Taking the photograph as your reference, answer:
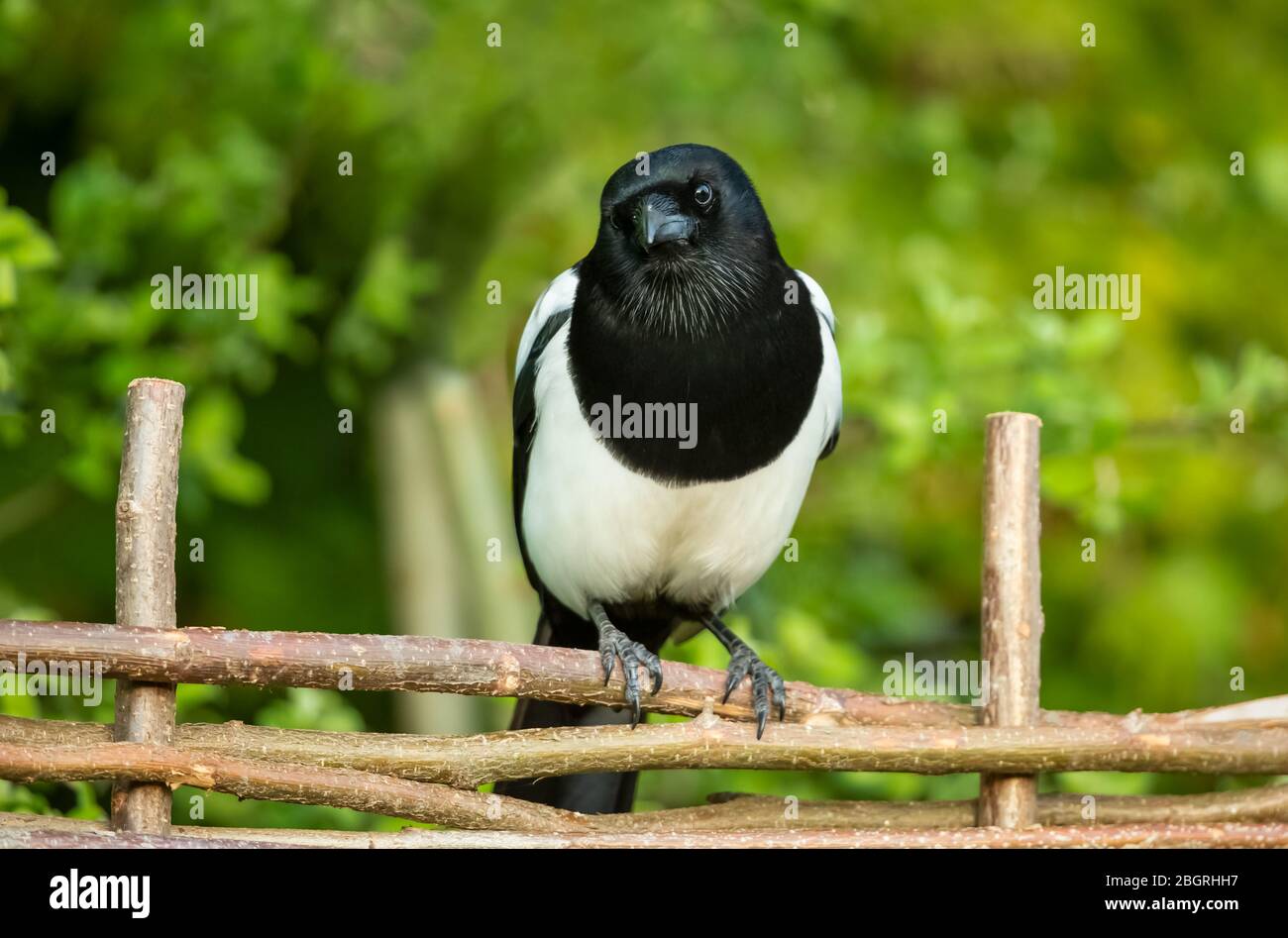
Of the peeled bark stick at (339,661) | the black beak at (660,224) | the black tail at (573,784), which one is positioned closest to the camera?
the peeled bark stick at (339,661)

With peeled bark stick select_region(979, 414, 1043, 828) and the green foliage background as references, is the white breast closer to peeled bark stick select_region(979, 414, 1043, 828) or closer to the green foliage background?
the green foliage background

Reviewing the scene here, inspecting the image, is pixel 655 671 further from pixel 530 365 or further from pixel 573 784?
pixel 530 365

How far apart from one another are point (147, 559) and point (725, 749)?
683 mm

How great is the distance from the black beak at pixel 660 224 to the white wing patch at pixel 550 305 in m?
0.23

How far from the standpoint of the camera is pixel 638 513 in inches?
84.0

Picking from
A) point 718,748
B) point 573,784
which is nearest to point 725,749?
point 718,748

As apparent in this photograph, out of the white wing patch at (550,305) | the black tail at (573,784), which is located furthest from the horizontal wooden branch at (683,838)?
the white wing patch at (550,305)

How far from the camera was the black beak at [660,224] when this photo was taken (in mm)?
2041

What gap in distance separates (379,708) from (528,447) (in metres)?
1.28

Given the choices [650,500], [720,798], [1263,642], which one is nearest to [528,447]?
[650,500]

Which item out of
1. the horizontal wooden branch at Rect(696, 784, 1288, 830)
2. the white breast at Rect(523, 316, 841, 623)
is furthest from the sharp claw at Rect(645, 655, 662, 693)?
the white breast at Rect(523, 316, 841, 623)

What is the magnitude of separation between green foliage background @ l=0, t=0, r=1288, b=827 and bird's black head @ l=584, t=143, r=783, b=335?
49 cm

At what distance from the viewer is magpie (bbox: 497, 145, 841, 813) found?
207 cm

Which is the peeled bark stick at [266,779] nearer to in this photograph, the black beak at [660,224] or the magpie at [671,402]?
the magpie at [671,402]
